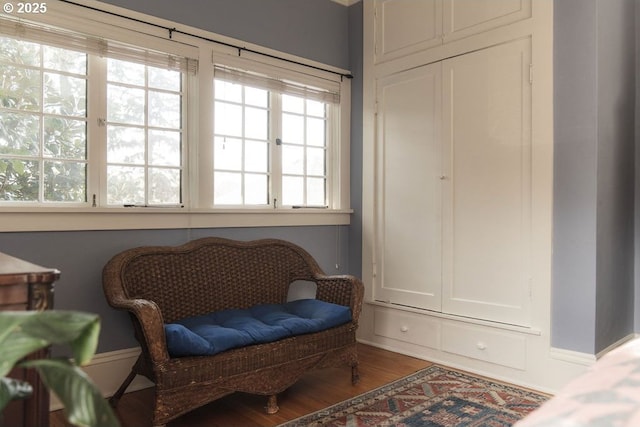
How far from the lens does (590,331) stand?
2.73 m

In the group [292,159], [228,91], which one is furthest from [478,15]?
Answer: [228,91]

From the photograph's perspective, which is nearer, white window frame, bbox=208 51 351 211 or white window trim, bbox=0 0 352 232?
white window trim, bbox=0 0 352 232

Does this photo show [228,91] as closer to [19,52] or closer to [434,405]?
[19,52]

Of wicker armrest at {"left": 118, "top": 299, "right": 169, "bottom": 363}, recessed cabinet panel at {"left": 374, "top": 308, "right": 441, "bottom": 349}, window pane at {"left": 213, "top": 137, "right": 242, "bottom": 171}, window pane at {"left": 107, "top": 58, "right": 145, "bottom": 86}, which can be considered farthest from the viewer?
recessed cabinet panel at {"left": 374, "top": 308, "right": 441, "bottom": 349}

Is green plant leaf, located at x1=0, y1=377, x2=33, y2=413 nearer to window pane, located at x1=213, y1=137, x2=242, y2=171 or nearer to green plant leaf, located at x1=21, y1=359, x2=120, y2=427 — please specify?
green plant leaf, located at x1=21, y1=359, x2=120, y2=427

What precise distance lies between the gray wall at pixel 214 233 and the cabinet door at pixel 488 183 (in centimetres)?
97

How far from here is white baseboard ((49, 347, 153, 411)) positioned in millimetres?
2707

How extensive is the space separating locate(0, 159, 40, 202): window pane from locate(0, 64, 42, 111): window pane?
298 millimetres

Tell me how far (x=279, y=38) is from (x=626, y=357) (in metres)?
3.12

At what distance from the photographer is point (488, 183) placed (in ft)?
10.4

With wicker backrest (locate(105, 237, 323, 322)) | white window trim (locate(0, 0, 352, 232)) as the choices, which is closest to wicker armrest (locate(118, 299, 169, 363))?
wicker backrest (locate(105, 237, 323, 322))

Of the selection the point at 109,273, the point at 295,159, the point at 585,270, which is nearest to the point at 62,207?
the point at 109,273

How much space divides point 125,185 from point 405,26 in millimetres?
2350

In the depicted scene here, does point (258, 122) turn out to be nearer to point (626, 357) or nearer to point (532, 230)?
point (532, 230)
